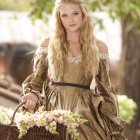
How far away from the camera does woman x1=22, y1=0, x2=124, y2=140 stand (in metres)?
6.21

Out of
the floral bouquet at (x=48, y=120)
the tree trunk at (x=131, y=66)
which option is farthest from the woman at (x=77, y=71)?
the tree trunk at (x=131, y=66)

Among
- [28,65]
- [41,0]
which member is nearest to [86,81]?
[41,0]

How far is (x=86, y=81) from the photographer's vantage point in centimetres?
626

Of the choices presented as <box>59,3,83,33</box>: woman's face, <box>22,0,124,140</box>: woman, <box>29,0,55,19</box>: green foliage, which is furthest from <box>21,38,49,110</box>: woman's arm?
<box>29,0,55,19</box>: green foliage

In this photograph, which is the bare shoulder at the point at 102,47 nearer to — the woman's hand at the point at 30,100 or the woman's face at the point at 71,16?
the woman's face at the point at 71,16

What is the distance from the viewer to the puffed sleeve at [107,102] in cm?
630

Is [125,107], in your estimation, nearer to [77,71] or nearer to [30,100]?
[77,71]

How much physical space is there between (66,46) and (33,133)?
916 mm

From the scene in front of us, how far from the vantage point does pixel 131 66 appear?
1143cm

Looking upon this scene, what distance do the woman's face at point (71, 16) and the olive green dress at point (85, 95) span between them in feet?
0.76

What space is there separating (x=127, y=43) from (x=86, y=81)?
5.10 meters

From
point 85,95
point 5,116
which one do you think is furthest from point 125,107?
point 5,116

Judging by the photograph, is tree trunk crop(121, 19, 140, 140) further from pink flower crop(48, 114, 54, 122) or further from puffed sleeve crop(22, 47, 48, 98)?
pink flower crop(48, 114, 54, 122)

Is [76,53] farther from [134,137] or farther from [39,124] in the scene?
[134,137]
